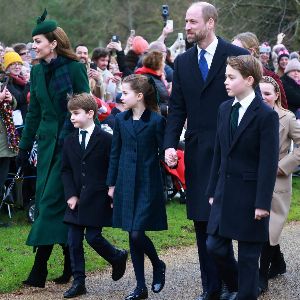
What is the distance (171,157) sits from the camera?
630cm

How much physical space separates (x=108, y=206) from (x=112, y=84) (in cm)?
511

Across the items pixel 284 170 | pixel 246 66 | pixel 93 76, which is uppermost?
pixel 93 76

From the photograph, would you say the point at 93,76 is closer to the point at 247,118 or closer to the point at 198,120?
the point at 198,120

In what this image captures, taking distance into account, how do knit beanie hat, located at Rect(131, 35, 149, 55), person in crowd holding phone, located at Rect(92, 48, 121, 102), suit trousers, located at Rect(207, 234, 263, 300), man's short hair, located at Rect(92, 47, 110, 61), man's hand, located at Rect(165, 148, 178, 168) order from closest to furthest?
suit trousers, located at Rect(207, 234, 263, 300) < man's hand, located at Rect(165, 148, 178, 168) < person in crowd holding phone, located at Rect(92, 48, 121, 102) < man's short hair, located at Rect(92, 47, 110, 61) < knit beanie hat, located at Rect(131, 35, 149, 55)

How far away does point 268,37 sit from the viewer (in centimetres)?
2609

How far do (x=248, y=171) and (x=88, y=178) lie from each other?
5.53 ft

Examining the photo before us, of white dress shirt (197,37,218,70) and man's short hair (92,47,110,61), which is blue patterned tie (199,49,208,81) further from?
man's short hair (92,47,110,61)

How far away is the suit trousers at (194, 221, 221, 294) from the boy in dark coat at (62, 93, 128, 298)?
0.72 meters

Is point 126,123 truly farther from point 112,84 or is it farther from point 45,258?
point 112,84

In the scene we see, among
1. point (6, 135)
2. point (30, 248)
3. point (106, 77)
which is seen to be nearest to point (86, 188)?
point (30, 248)

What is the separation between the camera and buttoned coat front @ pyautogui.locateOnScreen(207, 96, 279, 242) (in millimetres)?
5609

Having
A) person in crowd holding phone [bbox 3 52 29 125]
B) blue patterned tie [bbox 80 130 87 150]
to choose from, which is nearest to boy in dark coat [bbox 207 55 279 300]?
blue patterned tie [bbox 80 130 87 150]

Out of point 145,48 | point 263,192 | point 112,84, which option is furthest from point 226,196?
point 145,48

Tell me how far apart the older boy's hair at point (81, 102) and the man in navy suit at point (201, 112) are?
74 centimetres
